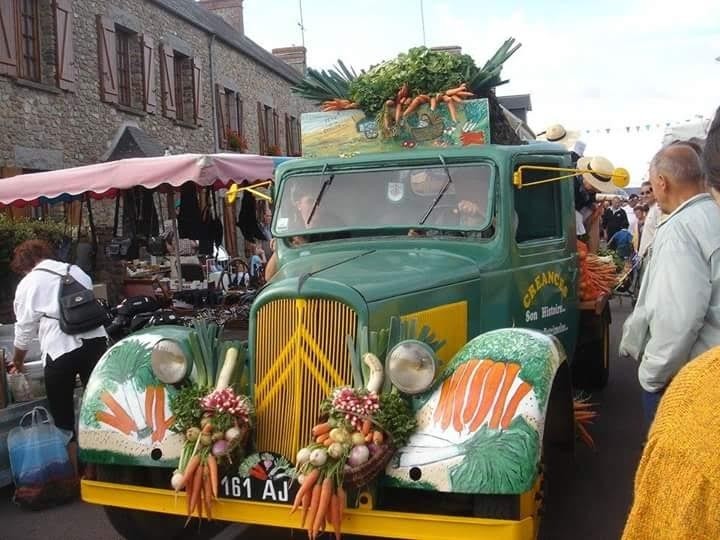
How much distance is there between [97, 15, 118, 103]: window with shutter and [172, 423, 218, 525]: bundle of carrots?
468 inches

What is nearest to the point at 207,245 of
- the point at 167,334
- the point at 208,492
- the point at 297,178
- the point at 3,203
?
the point at 3,203

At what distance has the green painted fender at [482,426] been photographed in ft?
9.36

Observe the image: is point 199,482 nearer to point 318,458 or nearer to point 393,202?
point 318,458

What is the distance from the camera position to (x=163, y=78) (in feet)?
52.2

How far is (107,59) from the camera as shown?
545 inches

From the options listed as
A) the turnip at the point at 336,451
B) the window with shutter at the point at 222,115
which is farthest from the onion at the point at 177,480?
the window with shutter at the point at 222,115

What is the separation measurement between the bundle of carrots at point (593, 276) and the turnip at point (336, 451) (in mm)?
3235

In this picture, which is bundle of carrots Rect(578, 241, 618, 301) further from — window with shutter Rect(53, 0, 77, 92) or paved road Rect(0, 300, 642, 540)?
window with shutter Rect(53, 0, 77, 92)

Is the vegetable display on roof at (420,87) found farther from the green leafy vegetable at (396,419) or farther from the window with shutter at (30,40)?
the window with shutter at (30,40)

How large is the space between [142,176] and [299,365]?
457 centimetres

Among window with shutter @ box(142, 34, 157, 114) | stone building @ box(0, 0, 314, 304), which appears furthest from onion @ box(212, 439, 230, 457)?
window with shutter @ box(142, 34, 157, 114)

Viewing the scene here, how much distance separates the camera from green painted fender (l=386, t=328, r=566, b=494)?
2.85 metres

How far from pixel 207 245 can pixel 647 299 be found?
734cm

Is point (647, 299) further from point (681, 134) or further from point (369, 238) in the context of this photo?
point (681, 134)
